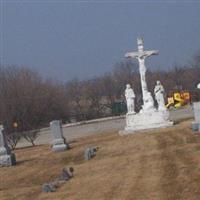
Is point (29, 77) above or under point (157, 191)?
above

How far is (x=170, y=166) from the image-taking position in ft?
52.0

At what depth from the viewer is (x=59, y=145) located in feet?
90.8

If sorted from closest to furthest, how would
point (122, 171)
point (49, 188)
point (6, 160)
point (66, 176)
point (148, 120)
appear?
point (49, 188)
point (122, 171)
point (66, 176)
point (6, 160)
point (148, 120)

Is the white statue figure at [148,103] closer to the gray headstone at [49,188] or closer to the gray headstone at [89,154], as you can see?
the gray headstone at [89,154]

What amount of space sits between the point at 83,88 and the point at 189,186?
283ft

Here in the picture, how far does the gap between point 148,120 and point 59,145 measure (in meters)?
5.75

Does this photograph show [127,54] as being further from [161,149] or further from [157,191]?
[157,191]

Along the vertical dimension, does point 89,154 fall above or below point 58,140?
below

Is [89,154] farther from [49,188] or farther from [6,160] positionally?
[49,188]

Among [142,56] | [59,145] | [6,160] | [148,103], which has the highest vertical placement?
[142,56]

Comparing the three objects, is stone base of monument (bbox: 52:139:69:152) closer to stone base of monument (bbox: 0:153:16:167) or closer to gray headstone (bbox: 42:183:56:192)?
stone base of monument (bbox: 0:153:16:167)

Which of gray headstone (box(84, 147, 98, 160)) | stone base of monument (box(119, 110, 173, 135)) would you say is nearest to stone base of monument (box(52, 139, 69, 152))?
gray headstone (box(84, 147, 98, 160))

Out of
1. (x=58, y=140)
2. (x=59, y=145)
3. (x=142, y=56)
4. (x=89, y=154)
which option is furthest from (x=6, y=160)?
(x=142, y=56)

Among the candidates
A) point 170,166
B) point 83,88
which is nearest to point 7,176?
point 170,166
